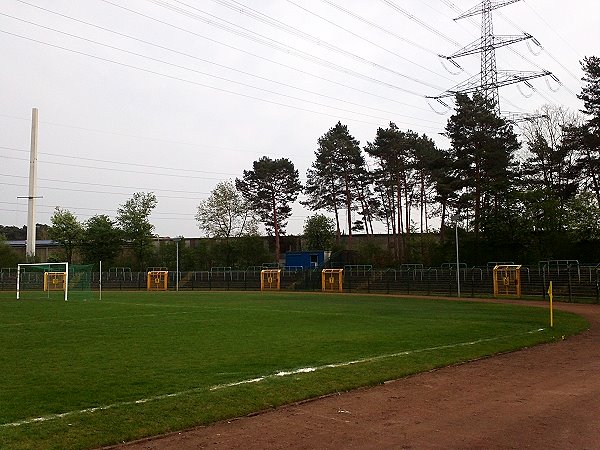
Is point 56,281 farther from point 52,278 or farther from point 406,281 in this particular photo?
point 406,281

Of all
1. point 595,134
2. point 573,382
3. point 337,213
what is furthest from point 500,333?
point 337,213

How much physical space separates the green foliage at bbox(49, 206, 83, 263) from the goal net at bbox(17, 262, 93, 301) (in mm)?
18332

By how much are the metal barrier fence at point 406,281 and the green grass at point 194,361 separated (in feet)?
45.6

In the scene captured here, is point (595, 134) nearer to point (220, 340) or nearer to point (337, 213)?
point (337, 213)

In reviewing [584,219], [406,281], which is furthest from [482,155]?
[406,281]

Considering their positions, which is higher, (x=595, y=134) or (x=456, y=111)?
(x=456, y=111)

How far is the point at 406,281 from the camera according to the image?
46.8m

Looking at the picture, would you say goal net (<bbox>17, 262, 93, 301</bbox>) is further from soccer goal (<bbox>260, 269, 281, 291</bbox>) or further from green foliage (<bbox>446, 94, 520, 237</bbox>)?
green foliage (<bbox>446, 94, 520, 237</bbox>)

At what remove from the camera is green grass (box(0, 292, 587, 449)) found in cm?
759

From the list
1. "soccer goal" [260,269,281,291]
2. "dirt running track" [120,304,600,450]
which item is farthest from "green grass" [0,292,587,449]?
"soccer goal" [260,269,281,291]

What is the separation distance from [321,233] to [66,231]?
31.9 metres

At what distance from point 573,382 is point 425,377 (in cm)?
244

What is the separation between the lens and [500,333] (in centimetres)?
1716

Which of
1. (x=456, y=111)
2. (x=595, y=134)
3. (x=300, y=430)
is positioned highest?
(x=456, y=111)
